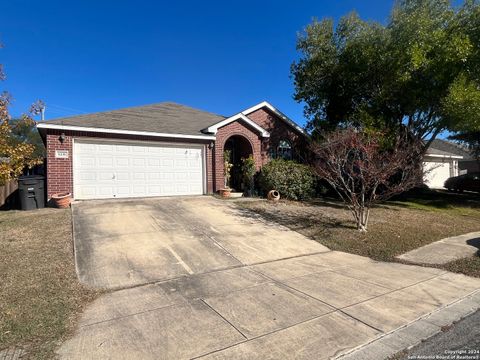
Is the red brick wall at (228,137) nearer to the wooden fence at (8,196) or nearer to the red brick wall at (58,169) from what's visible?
the red brick wall at (58,169)

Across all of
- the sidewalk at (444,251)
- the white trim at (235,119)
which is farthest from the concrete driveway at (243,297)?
the white trim at (235,119)

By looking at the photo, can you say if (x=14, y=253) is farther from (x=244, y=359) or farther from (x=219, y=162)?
(x=219, y=162)

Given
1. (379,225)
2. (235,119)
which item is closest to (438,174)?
(235,119)

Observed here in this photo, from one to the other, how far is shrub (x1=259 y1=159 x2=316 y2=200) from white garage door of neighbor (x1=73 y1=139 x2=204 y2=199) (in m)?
2.79

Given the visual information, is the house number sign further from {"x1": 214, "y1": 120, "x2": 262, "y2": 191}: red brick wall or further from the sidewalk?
the sidewalk

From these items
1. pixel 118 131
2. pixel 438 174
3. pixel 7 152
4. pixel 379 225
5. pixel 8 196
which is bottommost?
pixel 379 225

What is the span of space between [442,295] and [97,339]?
465 cm

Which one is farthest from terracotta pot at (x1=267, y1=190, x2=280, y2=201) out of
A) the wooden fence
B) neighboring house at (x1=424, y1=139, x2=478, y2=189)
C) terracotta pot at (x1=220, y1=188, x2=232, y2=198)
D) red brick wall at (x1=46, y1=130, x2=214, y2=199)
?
neighboring house at (x1=424, y1=139, x2=478, y2=189)

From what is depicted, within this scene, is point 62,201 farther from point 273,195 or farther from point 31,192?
point 273,195

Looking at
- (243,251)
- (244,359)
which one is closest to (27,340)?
(244,359)

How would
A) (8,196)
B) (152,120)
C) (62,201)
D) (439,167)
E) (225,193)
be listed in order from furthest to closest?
(439,167)
(152,120)
(225,193)
(8,196)
(62,201)

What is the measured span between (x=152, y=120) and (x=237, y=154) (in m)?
4.36

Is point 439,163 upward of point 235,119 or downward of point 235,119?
downward

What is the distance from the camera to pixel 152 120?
566 inches
